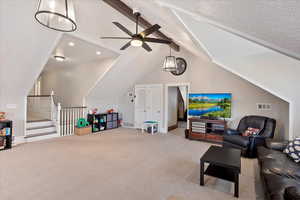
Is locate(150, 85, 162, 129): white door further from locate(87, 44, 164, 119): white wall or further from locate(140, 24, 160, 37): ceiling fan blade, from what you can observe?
locate(140, 24, 160, 37): ceiling fan blade

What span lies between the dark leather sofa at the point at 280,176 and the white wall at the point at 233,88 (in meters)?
2.32

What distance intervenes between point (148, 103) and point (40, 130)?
13.5 feet

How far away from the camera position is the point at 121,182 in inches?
95.7

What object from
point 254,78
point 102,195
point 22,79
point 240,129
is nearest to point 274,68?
point 254,78

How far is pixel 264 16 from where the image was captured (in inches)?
33.6

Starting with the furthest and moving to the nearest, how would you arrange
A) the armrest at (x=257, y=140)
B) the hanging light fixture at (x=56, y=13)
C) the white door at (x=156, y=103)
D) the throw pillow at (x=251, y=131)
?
1. the white door at (x=156, y=103)
2. the throw pillow at (x=251, y=131)
3. the armrest at (x=257, y=140)
4. the hanging light fixture at (x=56, y=13)

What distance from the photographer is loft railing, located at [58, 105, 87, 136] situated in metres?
5.47

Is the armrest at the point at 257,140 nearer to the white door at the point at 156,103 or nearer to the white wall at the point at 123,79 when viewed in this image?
the white door at the point at 156,103

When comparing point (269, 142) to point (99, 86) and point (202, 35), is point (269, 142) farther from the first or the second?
point (99, 86)

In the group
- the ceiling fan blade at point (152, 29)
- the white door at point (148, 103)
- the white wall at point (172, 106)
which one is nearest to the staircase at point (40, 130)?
the white door at point (148, 103)

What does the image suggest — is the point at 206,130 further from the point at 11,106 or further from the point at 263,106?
the point at 11,106

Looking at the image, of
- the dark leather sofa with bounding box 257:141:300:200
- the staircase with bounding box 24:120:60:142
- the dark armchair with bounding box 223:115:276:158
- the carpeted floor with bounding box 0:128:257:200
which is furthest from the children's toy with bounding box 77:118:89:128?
the dark leather sofa with bounding box 257:141:300:200

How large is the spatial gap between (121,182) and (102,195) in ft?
1.30

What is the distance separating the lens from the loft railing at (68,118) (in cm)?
547
